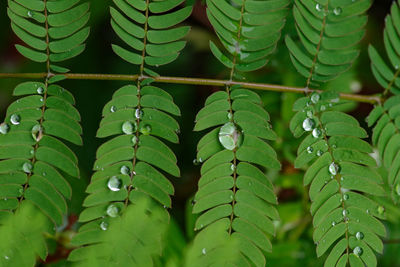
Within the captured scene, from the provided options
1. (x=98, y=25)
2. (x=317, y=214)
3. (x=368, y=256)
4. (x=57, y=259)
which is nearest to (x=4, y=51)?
(x=98, y=25)

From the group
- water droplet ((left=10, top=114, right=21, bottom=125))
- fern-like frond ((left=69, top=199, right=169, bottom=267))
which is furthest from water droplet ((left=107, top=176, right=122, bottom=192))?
water droplet ((left=10, top=114, right=21, bottom=125))

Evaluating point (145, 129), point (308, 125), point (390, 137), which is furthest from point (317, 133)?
point (145, 129)

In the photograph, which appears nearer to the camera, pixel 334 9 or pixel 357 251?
pixel 357 251

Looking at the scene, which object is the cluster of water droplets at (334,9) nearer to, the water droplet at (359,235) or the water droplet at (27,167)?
the water droplet at (359,235)

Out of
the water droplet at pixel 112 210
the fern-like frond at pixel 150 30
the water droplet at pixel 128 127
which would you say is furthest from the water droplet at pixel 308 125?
the water droplet at pixel 112 210

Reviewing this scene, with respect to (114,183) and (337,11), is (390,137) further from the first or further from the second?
(114,183)

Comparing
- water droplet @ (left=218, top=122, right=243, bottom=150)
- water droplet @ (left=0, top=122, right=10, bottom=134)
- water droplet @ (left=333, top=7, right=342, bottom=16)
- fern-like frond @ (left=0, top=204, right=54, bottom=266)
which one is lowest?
fern-like frond @ (left=0, top=204, right=54, bottom=266)

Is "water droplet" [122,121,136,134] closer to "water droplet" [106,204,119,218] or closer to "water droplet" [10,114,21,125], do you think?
"water droplet" [106,204,119,218]
